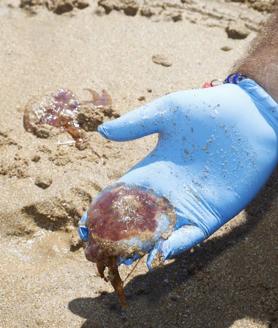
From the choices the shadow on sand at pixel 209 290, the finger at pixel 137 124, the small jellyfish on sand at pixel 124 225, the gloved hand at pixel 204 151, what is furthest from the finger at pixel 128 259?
the finger at pixel 137 124

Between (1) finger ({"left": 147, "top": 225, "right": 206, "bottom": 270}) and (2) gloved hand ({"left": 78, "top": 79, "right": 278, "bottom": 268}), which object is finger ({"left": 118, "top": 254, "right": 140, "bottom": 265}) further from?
(2) gloved hand ({"left": 78, "top": 79, "right": 278, "bottom": 268})

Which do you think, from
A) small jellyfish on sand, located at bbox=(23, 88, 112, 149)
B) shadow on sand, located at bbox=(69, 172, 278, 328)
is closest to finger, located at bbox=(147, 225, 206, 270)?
shadow on sand, located at bbox=(69, 172, 278, 328)

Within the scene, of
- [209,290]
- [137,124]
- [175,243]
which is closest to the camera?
[175,243]

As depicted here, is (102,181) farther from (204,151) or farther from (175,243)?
(175,243)

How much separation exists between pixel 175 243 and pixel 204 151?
0.40m

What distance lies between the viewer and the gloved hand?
6.80ft

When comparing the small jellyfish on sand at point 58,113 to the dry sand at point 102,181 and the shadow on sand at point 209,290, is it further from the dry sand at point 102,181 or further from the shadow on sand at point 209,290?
the shadow on sand at point 209,290

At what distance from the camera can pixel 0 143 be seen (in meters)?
2.78

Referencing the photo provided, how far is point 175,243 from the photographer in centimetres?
193

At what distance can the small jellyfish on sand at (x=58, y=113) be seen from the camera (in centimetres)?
285

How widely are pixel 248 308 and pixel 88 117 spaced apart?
126cm

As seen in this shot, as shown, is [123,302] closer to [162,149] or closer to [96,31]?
[162,149]

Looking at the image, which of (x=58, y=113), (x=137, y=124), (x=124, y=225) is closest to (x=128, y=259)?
(x=124, y=225)

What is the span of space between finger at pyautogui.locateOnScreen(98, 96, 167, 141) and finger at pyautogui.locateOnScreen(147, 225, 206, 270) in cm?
40
